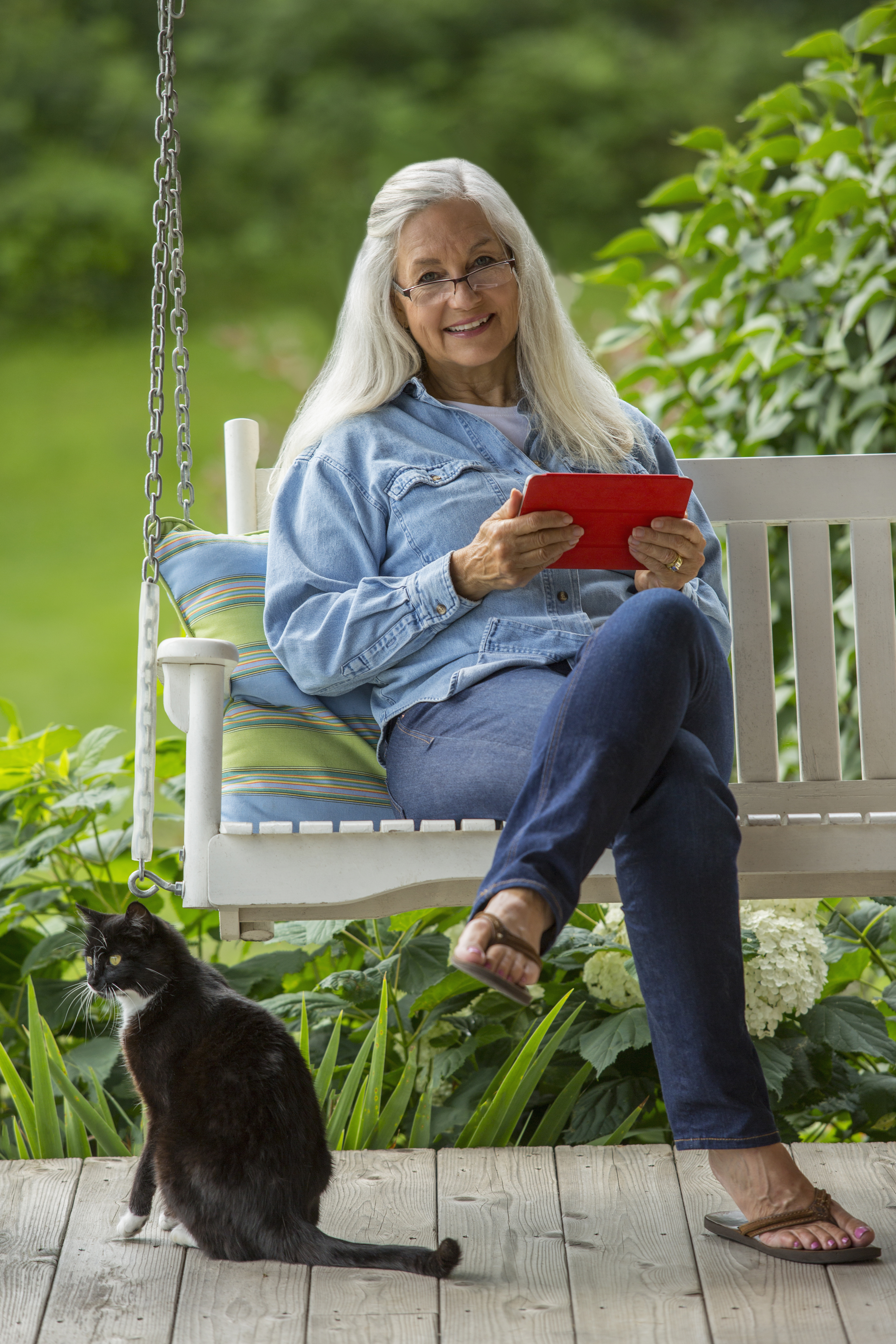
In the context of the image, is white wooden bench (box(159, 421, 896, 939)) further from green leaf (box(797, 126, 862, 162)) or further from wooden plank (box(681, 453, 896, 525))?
green leaf (box(797, 126, 862, 162))

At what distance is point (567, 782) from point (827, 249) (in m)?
1.76

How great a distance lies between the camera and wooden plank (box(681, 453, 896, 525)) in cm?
211

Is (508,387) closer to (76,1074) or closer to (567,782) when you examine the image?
(567,782)

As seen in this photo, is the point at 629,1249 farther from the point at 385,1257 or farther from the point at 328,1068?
the point at 328,1068

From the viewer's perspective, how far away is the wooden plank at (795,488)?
211 centimetres

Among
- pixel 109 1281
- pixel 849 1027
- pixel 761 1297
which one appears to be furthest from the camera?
pixel 849 1027

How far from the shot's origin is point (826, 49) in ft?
8.77

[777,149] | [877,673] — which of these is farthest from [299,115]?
[877,673]

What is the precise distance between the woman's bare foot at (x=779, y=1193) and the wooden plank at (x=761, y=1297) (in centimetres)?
3

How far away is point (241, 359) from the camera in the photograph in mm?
6262

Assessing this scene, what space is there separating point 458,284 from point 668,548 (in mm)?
528

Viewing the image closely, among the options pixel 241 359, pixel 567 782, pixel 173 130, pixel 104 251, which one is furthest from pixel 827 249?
pixel 104 251

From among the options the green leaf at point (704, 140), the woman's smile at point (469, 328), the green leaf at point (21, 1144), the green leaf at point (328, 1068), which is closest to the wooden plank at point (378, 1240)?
the green leaf at point (328, 1068)

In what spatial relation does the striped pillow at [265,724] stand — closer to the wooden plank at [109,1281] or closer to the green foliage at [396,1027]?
the green foliage at [396,1027]
